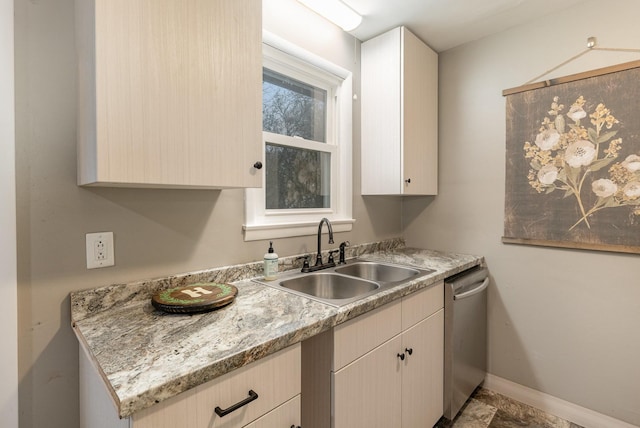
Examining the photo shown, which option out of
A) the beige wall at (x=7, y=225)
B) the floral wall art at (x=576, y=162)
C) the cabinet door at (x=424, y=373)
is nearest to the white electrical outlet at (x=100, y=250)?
the beige wall at (x=7, y=225)

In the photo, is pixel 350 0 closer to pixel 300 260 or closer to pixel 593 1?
pixel 593 1

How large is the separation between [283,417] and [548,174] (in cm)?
193

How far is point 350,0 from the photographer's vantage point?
1.71 m

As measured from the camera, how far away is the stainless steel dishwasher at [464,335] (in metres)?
1.70

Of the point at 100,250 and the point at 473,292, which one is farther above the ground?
the point at 100,250

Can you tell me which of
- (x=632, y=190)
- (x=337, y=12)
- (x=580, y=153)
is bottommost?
(x=632, y=190)

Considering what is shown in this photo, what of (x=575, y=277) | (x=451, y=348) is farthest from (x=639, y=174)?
(x=451, y=348)

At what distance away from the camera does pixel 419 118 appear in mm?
2102

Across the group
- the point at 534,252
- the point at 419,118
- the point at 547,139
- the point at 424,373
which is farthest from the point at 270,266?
the point at 547,139

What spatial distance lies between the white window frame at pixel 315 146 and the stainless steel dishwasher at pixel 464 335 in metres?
0.78

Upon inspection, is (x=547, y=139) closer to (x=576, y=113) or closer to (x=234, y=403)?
(x=576, y=113)

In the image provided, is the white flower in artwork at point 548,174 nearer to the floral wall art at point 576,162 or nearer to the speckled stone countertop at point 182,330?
the floral wall art at point 576,162

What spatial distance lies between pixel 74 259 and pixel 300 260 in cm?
102

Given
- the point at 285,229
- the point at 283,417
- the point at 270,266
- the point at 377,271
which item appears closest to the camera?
the point at 283,417
